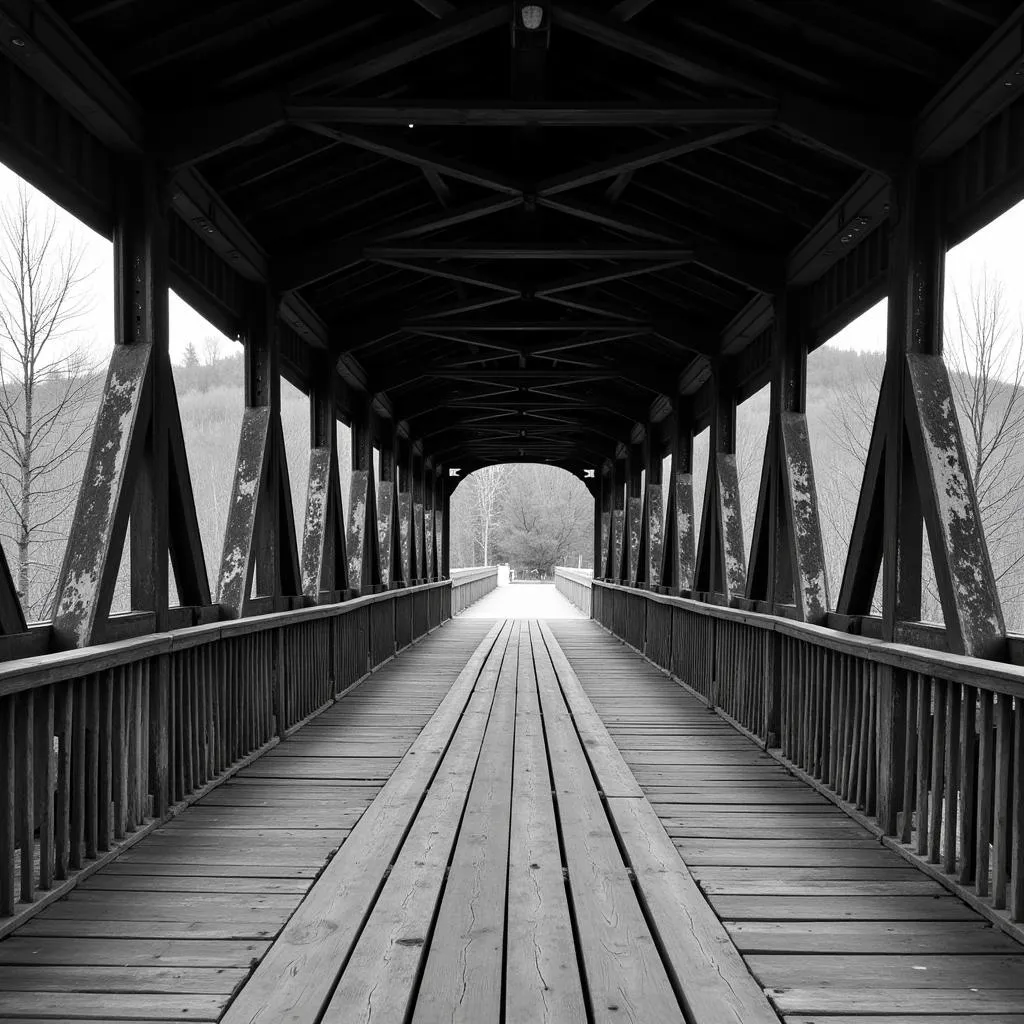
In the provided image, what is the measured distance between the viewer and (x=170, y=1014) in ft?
7.59

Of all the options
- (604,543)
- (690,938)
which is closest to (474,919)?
(690,938)

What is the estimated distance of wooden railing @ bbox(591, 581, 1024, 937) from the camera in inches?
117

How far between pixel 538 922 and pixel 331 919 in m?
0.59

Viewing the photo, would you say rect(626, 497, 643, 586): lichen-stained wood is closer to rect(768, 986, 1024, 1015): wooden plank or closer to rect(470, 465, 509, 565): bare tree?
rect(768, 986, 1024, 1015): wooden plank

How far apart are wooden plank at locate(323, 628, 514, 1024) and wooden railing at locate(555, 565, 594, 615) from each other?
13802 mm

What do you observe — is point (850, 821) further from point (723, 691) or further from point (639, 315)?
point (639, 315)

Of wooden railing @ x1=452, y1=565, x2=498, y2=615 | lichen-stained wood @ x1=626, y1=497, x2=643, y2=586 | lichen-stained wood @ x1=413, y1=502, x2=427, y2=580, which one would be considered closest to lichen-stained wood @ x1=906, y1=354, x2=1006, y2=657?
lichen-stained wood @ x1=626, y1=497, x2=643, y2=586

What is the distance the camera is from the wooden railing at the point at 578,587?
2063 centimetres

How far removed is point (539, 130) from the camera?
5.88 m

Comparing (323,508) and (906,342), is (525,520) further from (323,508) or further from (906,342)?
(906,342)

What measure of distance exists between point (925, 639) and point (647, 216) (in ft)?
13.3

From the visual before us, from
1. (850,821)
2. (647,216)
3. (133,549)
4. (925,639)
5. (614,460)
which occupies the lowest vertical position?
(850,821)

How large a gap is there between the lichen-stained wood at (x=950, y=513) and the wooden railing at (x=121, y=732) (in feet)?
10.3

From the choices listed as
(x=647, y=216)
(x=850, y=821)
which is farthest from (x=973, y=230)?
(x=647, y=216)
